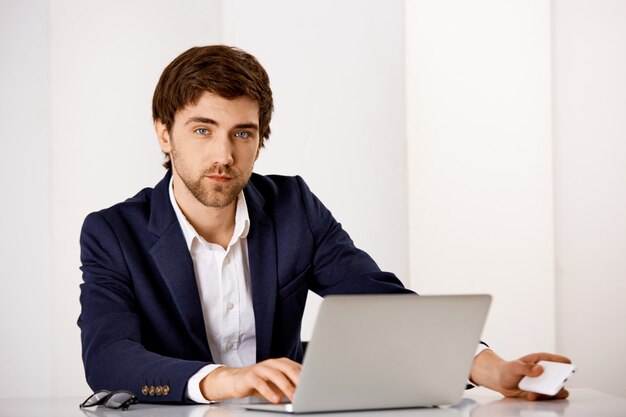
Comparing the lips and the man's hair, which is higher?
the man's hair

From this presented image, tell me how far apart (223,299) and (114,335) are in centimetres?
45

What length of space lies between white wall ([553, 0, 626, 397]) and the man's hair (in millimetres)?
2100

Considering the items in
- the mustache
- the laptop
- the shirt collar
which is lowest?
the laptop

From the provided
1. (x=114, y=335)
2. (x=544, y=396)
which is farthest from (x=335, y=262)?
(x=544, y=396)

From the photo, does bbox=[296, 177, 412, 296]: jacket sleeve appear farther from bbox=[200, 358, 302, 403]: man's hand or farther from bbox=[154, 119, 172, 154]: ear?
bbox=[200, 358, 302, 403]: man's hand

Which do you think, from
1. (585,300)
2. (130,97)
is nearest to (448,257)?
(585,300)

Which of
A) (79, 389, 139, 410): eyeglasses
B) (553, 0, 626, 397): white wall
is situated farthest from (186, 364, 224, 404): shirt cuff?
(553, 0, 626, 397): white wall

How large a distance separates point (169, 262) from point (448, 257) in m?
2.15

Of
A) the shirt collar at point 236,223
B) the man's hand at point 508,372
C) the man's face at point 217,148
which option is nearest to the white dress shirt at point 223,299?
the shirt collar at point 236,223

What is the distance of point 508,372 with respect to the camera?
1.89 metres

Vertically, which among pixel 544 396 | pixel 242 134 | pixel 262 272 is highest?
pixel 242 134

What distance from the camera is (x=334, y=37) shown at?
4.23 m

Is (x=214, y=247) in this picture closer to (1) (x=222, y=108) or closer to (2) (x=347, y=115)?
(1) (x=222, y=108)

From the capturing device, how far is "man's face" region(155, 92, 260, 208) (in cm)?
241
